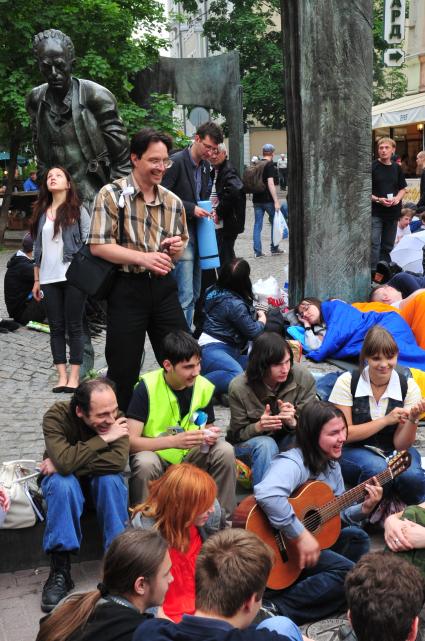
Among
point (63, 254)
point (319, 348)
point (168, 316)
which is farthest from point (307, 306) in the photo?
point (168, 316)

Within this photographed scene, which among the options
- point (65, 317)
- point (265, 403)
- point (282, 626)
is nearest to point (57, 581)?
point (282, 626)

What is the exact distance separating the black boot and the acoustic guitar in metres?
0.80

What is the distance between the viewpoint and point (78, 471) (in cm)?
393

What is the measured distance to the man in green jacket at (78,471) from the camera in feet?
12.5

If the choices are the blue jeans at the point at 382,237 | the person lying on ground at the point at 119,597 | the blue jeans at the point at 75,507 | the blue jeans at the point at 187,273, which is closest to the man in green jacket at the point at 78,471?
the blue jeans at the point at 75,507

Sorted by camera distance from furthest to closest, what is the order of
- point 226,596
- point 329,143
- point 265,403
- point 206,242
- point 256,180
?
point 256,180
point 329,143
point 206,242
point 265,403
point 226,596

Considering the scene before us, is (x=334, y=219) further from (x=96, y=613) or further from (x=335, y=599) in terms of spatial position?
(x=96, y=613)

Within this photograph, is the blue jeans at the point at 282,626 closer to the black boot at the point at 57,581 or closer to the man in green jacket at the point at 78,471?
the man in green jacket at the point at 78,471

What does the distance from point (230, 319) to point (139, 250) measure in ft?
5.01

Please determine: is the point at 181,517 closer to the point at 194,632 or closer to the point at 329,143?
the point at 194,632

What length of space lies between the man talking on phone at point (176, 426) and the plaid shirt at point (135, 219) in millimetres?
581

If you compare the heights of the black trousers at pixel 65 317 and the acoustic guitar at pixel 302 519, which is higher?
the black trousers at pixel 65 317

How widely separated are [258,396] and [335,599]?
124cm

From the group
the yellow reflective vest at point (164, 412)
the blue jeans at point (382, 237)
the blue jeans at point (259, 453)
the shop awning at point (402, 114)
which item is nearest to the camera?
the yellow reflective vest at point (164, 412)
